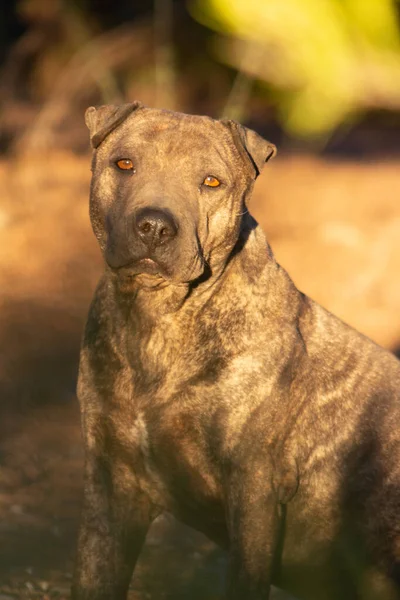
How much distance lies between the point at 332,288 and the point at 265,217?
1.29m

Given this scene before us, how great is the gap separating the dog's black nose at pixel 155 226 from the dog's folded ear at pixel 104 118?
0.54 meters

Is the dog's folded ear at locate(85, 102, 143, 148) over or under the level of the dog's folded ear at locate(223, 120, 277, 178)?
under

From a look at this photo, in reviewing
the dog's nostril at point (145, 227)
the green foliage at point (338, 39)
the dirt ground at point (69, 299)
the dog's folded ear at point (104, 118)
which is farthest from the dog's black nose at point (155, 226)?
the dirt ground at point (69, 299)

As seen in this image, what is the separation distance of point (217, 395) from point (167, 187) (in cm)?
83

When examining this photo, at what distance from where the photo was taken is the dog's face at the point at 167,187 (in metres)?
4.00

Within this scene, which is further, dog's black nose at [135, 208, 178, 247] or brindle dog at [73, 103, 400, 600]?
brindle dog at [73, 103, 400, 600]

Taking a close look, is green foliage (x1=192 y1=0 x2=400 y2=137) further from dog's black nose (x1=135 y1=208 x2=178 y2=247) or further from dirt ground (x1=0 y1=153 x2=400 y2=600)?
dirt ground (x1=0 y1=153 x2=400 y2=600)

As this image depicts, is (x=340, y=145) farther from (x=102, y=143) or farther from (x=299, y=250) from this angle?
(x=102, y=143)

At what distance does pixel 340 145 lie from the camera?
14.4 meters

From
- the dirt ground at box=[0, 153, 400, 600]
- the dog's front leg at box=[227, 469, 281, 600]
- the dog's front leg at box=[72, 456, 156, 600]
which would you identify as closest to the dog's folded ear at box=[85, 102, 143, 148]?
the dog's front leg at box=[72, 456, 156, 600]

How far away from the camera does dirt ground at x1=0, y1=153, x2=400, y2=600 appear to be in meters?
5.70

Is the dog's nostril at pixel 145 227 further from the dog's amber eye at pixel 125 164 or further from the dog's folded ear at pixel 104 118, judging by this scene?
the dog's folded ear at pixel 104 118

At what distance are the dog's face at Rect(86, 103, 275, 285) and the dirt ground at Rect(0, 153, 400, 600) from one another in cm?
195

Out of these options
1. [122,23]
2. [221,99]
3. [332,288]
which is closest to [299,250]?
[332,288]
